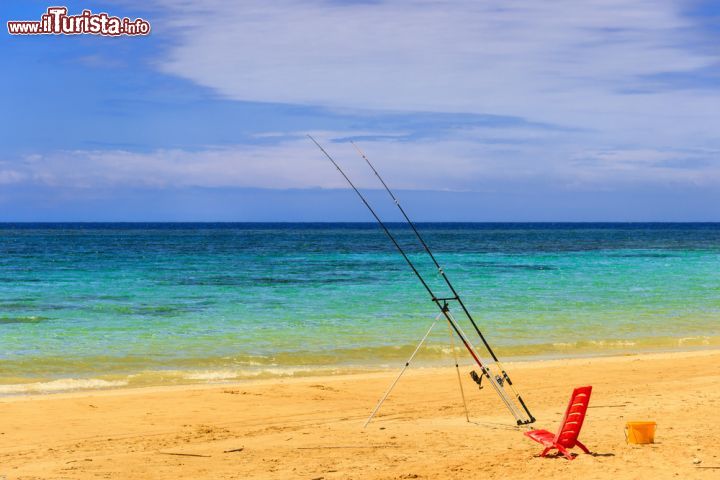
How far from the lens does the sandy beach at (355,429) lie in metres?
7.43

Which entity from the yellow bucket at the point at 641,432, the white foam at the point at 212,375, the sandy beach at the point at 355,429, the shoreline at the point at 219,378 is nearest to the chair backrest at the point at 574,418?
the sandy beach at the point at 355,429

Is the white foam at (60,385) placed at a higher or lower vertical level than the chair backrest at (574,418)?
lower

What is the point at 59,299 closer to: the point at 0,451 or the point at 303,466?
the point at 0,451

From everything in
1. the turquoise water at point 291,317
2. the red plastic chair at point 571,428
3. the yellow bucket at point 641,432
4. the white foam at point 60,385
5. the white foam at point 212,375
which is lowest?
the turquoise water at point 291,317

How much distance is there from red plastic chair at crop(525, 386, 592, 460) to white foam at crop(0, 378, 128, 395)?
704 cm

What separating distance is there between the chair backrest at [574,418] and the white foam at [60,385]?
23.4 ft

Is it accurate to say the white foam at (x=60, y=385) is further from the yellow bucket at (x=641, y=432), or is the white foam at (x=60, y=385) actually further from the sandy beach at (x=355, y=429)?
the yellow bucket at (x=641, y=432)

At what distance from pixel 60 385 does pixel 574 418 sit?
305 inches

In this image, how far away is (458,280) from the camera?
1297 inches

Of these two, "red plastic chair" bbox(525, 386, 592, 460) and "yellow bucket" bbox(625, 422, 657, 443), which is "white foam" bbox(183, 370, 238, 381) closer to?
"red plastic chair" bbox(525, 386, 592, 460)

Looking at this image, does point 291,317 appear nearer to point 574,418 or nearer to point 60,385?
point 60,385

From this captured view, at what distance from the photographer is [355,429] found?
9180mm

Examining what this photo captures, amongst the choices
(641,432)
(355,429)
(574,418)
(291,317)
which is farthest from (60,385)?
(291,317)

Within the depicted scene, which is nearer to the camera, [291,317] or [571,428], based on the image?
[571,428]
